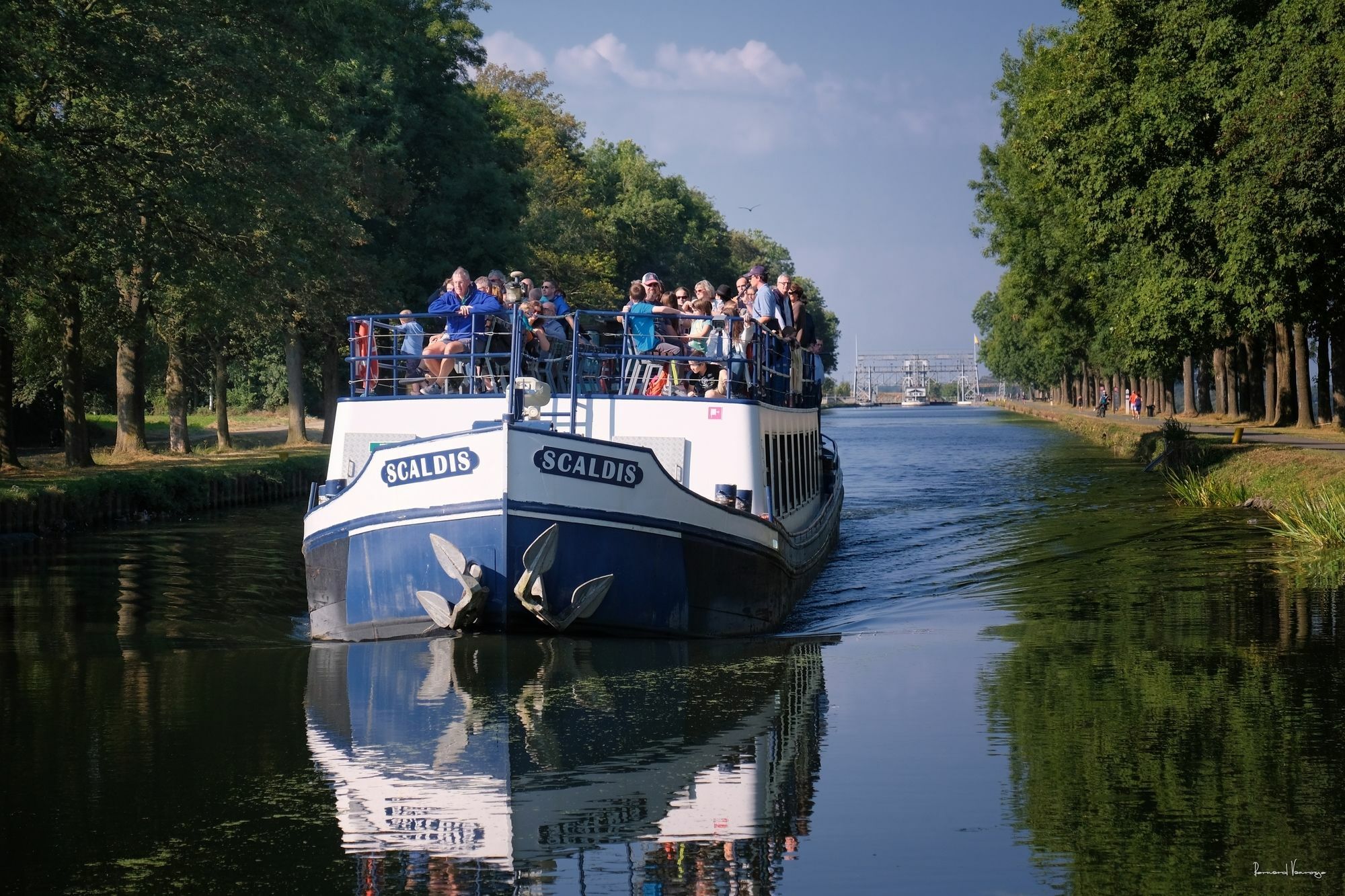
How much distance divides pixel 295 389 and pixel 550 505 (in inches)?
1536

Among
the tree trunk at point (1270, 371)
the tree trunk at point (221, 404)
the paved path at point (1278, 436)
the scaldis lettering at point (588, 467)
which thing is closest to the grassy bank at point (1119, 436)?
the paved path at point (1278, 436)

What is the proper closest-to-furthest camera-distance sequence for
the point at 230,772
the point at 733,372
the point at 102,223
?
the point at 230,772, the point at 733,372, the point at 102,223

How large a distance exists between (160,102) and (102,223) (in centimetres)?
280

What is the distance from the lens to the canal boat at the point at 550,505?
1390 cm

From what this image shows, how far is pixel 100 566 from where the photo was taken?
74.2 feet

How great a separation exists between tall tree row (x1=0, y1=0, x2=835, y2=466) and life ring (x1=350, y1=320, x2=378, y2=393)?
1031cm

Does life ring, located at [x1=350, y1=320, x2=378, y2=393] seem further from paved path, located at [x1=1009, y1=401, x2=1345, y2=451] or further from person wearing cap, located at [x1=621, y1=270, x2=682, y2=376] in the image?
paved path, located at [x1=1009, y1=401, x2=1345, y2=451]

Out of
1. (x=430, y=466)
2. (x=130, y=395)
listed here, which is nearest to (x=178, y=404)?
(x=130, y=395)

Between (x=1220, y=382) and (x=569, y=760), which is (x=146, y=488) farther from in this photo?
(x=1220, y=382)

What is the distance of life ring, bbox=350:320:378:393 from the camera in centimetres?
1686

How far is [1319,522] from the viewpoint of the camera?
843 inches

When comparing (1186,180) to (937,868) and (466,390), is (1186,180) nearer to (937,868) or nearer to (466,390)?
(466,390)

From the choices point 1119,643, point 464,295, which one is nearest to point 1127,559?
point 1119,643
